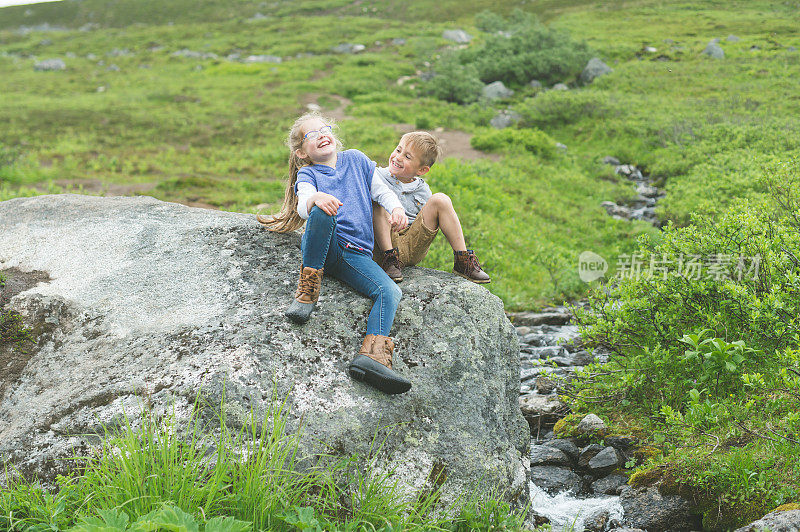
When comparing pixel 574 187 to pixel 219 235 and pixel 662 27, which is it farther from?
pixel 662 27

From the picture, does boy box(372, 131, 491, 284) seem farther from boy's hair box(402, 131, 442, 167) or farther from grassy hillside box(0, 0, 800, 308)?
grassy hillside box(0, 0, 800, 308)

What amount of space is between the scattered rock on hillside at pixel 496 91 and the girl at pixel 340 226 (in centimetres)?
2981

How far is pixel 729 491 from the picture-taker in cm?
514

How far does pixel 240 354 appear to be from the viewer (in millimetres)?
4645

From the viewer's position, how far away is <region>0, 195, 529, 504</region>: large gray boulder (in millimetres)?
4398

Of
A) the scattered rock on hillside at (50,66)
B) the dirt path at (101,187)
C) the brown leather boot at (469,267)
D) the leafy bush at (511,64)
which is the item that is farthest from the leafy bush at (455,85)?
the scattered rock on hillside at (50,66)

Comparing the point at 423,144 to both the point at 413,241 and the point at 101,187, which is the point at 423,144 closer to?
the point at 413,241

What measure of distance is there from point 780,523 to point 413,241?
384 centimetres

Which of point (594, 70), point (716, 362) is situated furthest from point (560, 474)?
point (594, 70)

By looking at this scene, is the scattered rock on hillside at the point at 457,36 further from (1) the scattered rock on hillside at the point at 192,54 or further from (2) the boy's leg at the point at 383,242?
(2) the boy's leg at the point at 383,242

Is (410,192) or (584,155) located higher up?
(410,192)

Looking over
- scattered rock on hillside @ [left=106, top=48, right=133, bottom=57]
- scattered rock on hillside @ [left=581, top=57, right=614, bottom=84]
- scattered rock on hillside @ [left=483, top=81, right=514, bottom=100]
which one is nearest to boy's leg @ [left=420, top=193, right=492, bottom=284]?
scattered rock on hillside @ [left=483, top=81, right=514, bottom=100]

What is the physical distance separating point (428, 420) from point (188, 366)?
198 centimetres

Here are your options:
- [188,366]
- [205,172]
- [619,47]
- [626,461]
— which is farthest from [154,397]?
[619,47]
